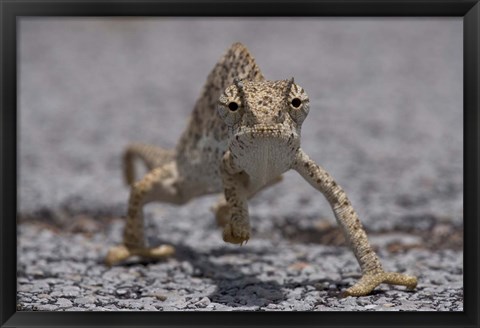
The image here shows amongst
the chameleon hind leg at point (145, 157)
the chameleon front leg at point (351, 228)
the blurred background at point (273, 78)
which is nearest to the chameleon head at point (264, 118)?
the chameleon front leg at point (351, 228)

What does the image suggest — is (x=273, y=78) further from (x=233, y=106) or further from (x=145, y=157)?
(x=145, y=157)

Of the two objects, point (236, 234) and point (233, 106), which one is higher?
point (233, 106)

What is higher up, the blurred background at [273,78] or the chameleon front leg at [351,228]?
the blurred background at [273,78]

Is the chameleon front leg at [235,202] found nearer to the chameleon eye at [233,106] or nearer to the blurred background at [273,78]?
the chameleon eye at [233,106]

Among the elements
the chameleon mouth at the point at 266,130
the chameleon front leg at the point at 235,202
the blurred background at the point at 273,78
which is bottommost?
the chameleon front leg at the point at 235,202

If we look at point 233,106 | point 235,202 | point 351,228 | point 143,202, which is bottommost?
point 351,228

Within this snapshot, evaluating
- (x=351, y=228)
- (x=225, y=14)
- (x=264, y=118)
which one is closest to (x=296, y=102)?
(x=264, y=118)

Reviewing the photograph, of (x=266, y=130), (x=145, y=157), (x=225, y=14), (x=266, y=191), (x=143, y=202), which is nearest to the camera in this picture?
(x=225, y=14)
